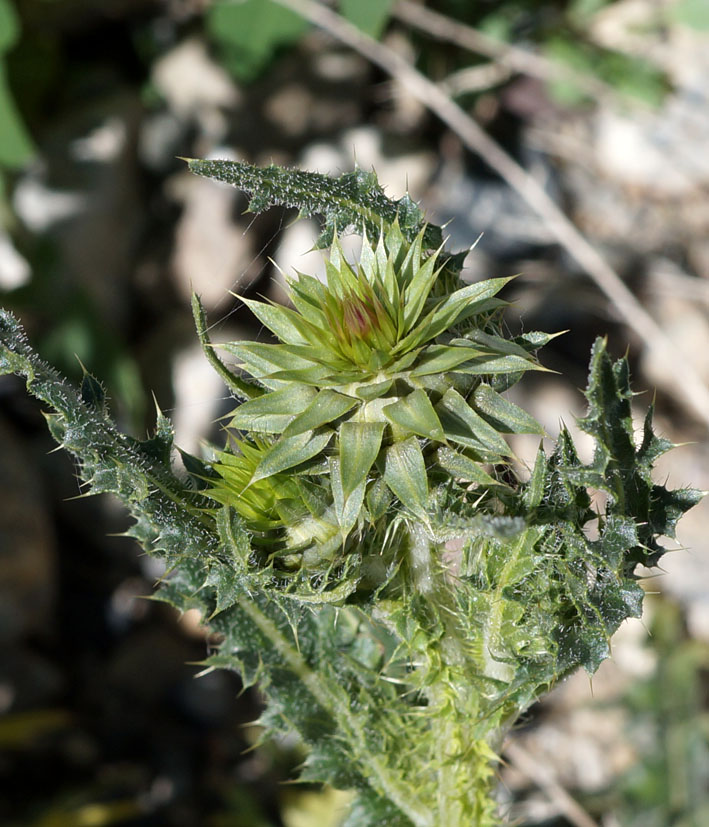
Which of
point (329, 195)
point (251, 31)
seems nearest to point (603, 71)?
point (251, 31)

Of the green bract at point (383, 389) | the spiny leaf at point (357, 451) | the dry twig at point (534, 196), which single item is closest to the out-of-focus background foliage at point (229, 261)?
the dry twig at point (534, 196)

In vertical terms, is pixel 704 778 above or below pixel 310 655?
below

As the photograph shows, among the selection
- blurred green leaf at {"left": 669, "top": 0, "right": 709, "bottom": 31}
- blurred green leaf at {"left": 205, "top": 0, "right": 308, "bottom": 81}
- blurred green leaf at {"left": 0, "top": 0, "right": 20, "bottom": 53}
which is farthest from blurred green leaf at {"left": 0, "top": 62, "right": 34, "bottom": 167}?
blurred green leaf at {"left": 669, "top": 0, "right": 709, "bottom": 31}

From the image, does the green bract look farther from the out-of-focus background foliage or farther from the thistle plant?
the out-of-focus background foliage

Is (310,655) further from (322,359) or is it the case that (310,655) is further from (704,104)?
(704,104)

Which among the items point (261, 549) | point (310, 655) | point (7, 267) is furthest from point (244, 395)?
point (7, 267)

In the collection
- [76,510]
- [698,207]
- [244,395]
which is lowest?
[244,395]
